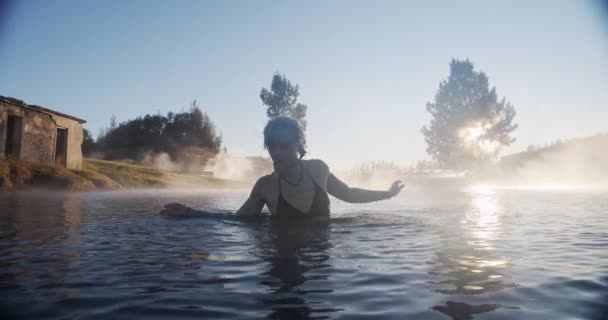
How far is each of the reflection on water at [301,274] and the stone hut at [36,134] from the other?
17.9 m

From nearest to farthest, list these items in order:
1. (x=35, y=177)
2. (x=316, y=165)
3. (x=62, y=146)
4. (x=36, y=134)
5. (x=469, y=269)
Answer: (x=469, y=269), (x=316, y=165), (x=35, y=177), (x=36, y=134), (x=62, y=146)

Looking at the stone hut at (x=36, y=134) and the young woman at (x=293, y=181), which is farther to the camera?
the stone hut at (x=36, y=134)

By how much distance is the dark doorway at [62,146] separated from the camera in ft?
79.5

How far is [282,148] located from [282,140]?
109 mm

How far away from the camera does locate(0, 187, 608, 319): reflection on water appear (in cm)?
209

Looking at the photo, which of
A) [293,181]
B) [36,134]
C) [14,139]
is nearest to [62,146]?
[36,134]

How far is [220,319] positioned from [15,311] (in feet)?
3.34

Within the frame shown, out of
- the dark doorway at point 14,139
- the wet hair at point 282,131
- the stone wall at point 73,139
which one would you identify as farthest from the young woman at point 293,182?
the stone wall at point 73,139

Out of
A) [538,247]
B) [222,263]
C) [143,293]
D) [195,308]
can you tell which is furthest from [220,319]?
[538,247]

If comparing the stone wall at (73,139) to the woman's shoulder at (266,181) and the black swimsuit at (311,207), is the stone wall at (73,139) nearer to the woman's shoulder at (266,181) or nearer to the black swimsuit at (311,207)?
the woman's shoulder at (266,181)

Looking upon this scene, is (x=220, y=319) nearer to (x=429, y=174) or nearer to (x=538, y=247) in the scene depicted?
(x=538, y=247)

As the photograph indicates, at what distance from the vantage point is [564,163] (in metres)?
39.1

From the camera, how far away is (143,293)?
2.38 metres

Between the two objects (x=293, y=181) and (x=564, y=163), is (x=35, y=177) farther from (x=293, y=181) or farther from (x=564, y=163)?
(x=564, y=163)
